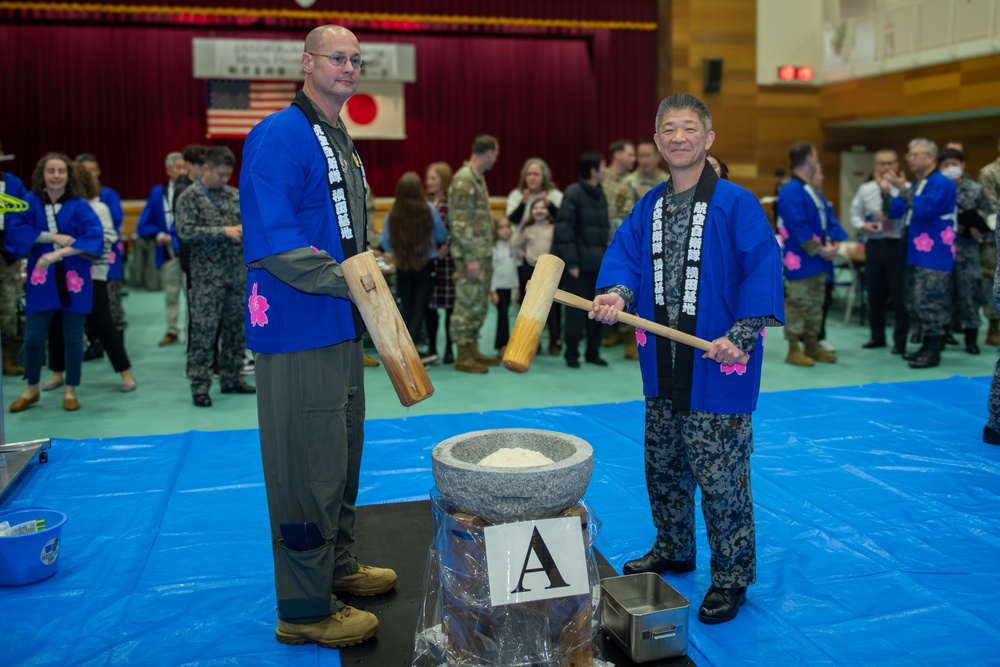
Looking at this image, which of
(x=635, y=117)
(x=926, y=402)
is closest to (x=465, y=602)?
(x=926, y=402)

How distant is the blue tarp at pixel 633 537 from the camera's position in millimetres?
2678

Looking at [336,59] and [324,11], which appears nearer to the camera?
[336,59]

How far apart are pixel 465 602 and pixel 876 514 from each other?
205 centimetres

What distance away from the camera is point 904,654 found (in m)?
2.57

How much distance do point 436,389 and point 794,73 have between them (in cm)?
923

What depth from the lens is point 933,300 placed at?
678 cm

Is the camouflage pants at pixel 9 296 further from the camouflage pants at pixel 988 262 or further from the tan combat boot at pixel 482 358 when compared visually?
the camouflage pants at pixel 988 262

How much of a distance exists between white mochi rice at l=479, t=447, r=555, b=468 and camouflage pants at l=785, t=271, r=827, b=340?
4847mm

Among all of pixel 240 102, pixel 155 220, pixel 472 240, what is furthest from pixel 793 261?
pixel 240 102

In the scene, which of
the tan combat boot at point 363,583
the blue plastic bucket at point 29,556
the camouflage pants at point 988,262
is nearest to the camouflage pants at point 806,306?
the camouflage pants at point 988,262

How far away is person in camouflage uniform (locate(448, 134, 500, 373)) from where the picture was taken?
6.62 m

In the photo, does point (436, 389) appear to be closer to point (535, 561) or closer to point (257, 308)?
point (257, 308)

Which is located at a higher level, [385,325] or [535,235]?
[535,235]

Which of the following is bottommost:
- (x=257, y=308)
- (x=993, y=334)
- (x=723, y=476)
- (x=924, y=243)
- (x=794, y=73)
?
(x=993, y=334)
